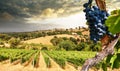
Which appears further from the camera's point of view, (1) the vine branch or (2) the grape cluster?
(2) the grape cluster

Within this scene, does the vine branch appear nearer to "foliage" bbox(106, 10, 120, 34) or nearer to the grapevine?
"foliage" bbox(106, 10, 120, 34)

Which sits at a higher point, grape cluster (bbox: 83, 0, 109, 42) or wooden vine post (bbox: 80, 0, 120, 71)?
grape cluster (bbox: 83, 0, 109, 42)

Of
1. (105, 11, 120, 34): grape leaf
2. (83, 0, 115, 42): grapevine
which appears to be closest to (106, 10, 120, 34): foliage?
(105, 11, 120, 34): grape leaf

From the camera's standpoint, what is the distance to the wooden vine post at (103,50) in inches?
35.0

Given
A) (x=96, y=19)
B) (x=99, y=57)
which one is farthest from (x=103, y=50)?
(x=96, y=19)

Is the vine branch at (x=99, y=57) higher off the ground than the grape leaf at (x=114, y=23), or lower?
lower

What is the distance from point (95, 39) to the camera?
119cm

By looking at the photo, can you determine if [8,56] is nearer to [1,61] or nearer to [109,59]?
[1,61]

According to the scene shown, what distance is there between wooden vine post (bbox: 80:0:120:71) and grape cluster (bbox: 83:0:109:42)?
0.17 ft

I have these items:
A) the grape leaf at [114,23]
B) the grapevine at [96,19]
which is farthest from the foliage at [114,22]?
the grapevine at [96,19]

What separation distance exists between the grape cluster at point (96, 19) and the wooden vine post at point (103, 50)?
5 centimetres

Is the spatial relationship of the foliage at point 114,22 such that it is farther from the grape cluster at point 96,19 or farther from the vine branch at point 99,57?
the grape cluster at point 96,19

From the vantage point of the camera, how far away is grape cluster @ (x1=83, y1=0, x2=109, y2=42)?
1110 mm

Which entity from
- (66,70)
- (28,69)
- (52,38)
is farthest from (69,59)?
(52,38)
